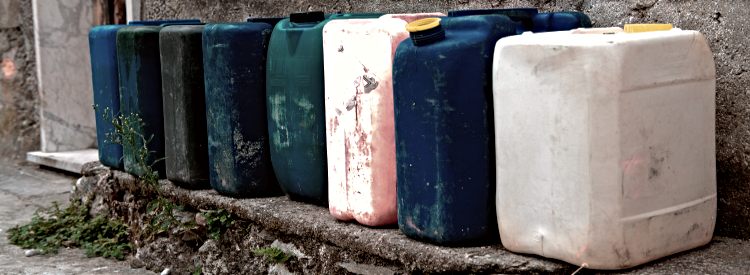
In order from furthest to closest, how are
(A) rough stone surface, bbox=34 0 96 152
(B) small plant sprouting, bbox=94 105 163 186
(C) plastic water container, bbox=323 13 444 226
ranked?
(A) rough stone surface, bbox=34 0 96 152 → (B) small plant sprouting, bbox=94 105 163 186 → (C) plastic water container, bbox=323 13 444 226

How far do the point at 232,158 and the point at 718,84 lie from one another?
1569 millimetres

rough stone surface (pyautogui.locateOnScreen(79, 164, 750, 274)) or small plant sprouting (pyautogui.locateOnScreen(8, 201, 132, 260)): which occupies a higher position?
rough stone surface (pyautogui.locateOnScreen(79, 164, 750, 274))

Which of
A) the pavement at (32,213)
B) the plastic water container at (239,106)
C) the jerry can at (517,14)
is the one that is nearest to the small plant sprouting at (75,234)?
the pavement at (32,213)

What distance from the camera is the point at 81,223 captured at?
432cm

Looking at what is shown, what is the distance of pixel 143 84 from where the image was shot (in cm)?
382

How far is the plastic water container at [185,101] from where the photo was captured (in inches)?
138

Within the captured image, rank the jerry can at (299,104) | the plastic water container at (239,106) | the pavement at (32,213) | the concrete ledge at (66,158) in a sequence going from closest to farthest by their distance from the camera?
the jerry can at (299,104)
the plastic water container at (239,106)
the pavement at (32,213)
the concrete ledge at (66,158)

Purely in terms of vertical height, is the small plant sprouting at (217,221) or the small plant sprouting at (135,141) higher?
the small plant sprouting at (135,141)

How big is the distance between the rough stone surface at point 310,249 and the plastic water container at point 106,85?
0.09 m

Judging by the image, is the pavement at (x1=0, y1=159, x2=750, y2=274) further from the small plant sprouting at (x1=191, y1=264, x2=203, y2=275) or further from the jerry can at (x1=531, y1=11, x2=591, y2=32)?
the jerry can at (x1=531, y1=11, x2=591, y2=32)

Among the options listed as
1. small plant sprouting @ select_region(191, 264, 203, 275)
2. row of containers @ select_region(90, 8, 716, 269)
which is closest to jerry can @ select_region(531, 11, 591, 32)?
row of containers @ select_region(90, 8, 716, 269)

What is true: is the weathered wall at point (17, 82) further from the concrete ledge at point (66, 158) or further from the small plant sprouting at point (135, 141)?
the small plant sprouting at point (135, 141)

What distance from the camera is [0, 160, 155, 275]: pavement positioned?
384cm

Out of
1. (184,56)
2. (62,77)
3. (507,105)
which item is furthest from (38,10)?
(507,105)
